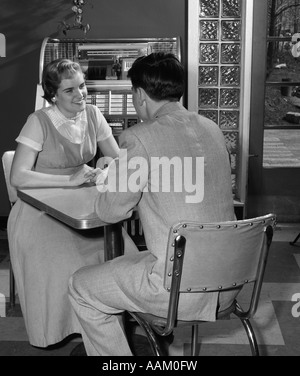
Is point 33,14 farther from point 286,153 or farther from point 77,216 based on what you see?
point 77,216

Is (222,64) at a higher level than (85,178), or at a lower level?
higher

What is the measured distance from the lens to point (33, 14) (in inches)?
202

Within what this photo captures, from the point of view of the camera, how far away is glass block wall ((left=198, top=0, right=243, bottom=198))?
5102mm

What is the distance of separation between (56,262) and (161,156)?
40.3 inches

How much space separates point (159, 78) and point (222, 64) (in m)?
3.00

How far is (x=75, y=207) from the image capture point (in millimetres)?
2451

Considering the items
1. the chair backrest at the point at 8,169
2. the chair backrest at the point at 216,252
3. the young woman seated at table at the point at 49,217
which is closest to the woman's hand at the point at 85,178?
the young woman seated at table at the point at 49,217

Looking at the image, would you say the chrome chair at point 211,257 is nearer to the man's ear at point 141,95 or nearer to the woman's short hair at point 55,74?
the man's ear at point 141,95

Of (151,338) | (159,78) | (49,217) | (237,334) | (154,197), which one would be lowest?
(237,334)

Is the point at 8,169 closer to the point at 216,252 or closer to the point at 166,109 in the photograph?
the point at 166,109

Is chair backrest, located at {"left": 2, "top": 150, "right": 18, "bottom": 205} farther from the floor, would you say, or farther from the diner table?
the floor

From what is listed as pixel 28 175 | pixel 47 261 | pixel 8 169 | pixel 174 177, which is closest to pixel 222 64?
pixel 8 169

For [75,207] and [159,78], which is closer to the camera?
[159,78]

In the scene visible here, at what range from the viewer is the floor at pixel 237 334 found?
2.99m
